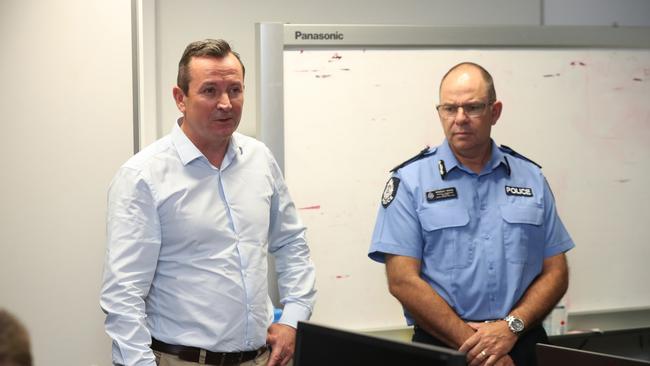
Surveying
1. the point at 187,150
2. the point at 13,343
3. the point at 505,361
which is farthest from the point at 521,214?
the point at 13,343

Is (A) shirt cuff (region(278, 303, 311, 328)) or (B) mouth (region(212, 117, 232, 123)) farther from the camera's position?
(A) shirt cuff (region(278, 303, 311, 328))

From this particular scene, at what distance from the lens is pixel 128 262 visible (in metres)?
2.16

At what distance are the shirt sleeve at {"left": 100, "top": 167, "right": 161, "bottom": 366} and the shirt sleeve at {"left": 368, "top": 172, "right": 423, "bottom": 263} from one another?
0.77 m

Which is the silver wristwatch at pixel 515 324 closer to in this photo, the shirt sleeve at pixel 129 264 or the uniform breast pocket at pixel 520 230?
the uniform breast pocket at pixel 520 230

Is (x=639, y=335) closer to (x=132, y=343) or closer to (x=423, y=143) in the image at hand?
(x=423, y=143)

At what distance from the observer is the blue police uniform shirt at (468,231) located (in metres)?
2.58

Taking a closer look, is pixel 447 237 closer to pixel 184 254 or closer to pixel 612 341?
pixel 184 254

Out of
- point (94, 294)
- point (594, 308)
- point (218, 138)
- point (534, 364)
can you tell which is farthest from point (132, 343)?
point (594, 308)

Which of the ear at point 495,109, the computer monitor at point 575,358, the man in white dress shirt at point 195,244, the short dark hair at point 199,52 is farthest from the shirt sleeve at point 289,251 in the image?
the computer monitor at point 575,358

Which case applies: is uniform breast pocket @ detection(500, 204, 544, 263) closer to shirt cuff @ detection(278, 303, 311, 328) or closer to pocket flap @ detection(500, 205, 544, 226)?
pocket flap @ detection(500, 205, 544, 226)

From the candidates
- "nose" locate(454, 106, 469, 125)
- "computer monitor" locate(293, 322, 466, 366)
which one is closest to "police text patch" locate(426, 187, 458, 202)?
"nose" locate(454, 106, 469, 125)

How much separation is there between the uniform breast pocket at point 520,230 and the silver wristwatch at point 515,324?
19 cm

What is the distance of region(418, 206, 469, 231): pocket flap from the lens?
2.59 m

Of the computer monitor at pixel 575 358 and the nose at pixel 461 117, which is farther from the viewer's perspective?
the nose at pixel 461 117
